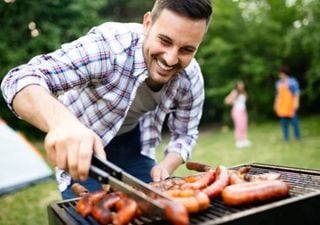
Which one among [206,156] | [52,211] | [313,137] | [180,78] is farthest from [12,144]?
[313,137]

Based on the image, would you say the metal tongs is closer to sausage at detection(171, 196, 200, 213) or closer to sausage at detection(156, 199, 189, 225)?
sausage at detection(156, 199, 189, 225)

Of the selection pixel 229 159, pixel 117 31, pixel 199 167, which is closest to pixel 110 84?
pixel 117 31

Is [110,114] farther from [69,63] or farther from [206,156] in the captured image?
[206,156]

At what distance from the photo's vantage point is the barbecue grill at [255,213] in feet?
4.73

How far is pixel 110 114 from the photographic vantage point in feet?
8.52

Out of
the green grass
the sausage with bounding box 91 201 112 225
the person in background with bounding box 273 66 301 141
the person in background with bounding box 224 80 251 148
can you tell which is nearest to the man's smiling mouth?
the sausage with bounding box 91 201 112 225

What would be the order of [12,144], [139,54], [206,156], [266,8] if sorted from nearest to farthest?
1. [139,54]
2. [12,144]
3. [206,156]
4. [266,8]

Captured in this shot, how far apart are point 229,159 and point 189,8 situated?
651cm

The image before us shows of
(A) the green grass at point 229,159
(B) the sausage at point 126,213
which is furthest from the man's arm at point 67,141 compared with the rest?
(A) the green grass at point 229,159

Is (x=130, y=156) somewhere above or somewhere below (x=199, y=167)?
below

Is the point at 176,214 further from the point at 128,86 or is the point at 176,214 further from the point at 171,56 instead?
the point at 128,86

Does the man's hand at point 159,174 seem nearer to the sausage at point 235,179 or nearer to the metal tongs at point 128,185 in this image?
the sausage at point 235,179

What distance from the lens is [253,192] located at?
156 centimetres

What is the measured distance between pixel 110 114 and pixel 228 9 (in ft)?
51.8
